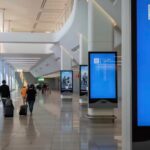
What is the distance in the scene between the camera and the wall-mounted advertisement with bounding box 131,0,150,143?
2584mm

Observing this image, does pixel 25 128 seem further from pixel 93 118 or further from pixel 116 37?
pixel 116 37

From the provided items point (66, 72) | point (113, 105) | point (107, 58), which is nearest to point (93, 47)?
point (107, 58)

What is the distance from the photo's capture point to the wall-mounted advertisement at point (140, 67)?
8.48 ft

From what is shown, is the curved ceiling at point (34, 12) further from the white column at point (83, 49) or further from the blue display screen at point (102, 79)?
the blue display screen at point (102, 79)

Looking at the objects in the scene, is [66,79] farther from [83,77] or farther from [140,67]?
[140,67]

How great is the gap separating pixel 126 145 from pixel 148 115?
9.6 inches

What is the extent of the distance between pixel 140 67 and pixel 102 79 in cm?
1380

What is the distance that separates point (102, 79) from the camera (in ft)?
53.7

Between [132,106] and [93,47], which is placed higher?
[93,47]

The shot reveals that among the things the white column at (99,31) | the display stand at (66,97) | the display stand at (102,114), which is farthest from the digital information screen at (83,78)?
the display stand at (102,114)

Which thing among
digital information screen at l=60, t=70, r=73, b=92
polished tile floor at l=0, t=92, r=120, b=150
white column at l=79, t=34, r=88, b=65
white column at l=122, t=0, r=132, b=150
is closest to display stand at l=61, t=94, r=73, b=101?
digital information screen at l=60, t=70, r=73, b=92

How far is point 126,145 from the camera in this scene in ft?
8.68

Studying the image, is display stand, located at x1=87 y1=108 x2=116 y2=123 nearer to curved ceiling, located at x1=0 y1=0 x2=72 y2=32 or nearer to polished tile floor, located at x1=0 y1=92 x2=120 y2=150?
polished tile floor, located at x1=0 y1=92 x2=120 y2=150

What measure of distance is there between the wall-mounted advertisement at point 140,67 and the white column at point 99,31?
1453cm
